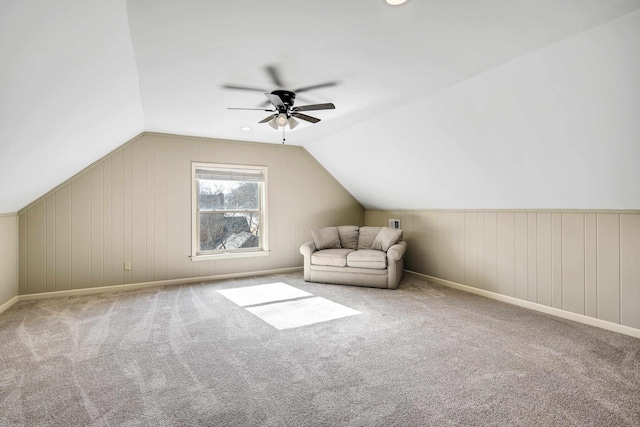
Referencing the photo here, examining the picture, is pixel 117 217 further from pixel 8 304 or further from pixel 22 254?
pixel 8 304

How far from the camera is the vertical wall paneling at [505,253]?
414 centimetres

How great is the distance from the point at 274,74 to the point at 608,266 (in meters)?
3.75

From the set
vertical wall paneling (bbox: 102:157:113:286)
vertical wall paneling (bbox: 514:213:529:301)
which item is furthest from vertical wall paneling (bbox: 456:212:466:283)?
vertical wall paneling (bbox: 102:157:113:286)

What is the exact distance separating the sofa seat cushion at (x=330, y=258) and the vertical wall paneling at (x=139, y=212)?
2597 millimetres

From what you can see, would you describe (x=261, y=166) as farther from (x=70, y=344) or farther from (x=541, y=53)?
(x=541, y=53)

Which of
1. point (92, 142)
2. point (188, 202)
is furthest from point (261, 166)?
point (92, 142)

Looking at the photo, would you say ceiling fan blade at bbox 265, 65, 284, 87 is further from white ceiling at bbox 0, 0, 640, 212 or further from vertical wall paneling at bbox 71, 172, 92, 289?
vertical wall paneling at bbox 71, 172, 92, 289

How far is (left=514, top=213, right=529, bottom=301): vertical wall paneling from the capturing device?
398cm

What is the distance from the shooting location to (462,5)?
77.2 inches

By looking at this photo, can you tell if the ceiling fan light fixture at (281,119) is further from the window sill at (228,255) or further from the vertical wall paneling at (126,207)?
the window sill at (228,255)

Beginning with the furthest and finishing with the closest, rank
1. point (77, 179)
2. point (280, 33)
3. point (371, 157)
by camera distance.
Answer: point (371, 157)
point (77, 179)
point (280, 33)

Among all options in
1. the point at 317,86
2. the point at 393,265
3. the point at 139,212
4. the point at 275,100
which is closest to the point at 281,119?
the point at 275,100

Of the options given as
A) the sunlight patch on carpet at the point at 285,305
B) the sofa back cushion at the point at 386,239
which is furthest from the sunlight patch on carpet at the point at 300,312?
the sofa back cushion at the point at 386,239

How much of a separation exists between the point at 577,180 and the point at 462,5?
2294 millimetres
